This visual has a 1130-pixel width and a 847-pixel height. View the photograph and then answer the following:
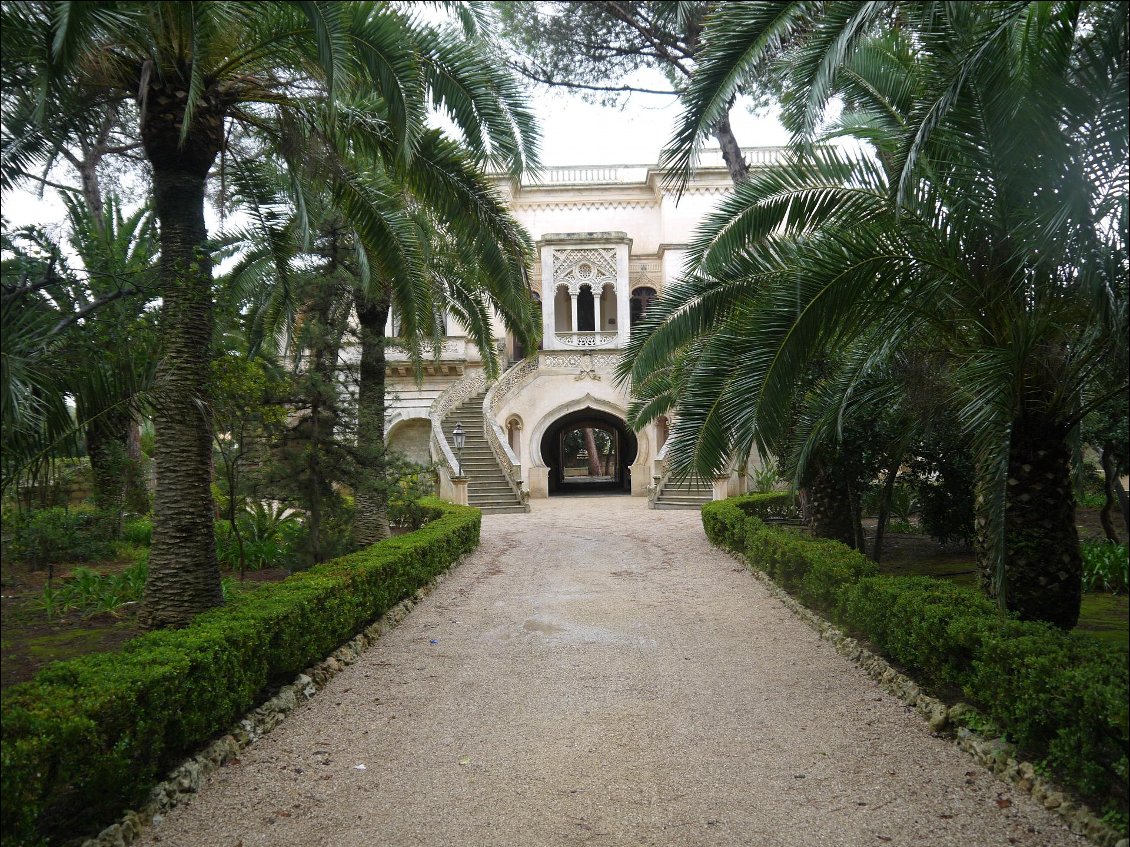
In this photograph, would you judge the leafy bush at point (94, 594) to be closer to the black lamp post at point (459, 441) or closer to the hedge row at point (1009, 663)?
the hedge row at point (1009, 663)

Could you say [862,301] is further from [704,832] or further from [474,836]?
[474,836]

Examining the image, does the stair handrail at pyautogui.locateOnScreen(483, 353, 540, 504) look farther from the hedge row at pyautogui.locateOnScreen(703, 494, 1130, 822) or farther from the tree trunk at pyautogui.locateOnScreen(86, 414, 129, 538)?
the hedge row at pyautogui.locateOnScreen(703, 494, 1130, 822)

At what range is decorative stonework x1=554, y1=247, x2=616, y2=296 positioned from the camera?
26.6m

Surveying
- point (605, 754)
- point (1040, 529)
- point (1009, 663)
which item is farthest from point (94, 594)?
point (1040, 529)

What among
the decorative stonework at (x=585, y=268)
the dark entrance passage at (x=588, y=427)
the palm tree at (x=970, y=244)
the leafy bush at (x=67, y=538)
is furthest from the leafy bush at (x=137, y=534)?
the decorative stonework at (x=585, y=268)

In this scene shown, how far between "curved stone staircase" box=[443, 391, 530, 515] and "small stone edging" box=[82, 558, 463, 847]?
1273cm

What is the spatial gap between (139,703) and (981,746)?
181 inches

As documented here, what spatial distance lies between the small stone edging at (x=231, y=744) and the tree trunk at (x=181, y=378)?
1.00 metres

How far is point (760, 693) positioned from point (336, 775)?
319 cm

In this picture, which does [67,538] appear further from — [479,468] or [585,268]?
[585,268]

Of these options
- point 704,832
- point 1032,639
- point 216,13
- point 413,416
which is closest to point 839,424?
point 1032,639

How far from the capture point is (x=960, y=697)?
17.9 feet

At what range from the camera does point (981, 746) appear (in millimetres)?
4633

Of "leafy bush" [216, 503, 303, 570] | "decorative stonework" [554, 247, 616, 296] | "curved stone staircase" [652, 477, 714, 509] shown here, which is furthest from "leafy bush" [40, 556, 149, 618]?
"decorative stonework" [554, 247, 616, 296]
